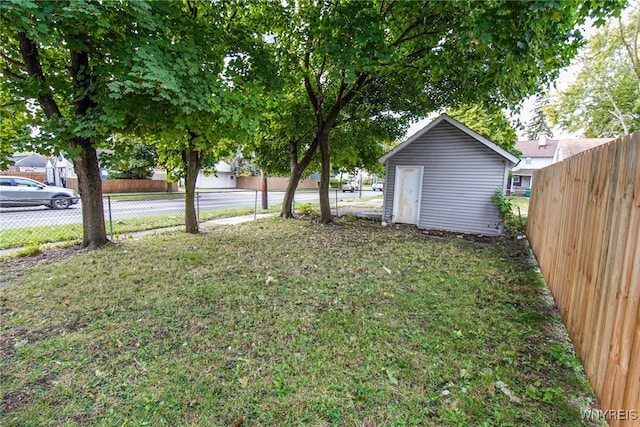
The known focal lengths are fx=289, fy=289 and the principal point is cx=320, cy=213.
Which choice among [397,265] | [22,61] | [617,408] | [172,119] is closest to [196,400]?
[617,408]

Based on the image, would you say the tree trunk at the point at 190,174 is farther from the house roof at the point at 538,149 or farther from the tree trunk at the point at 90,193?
the house roof at the point at 538,149

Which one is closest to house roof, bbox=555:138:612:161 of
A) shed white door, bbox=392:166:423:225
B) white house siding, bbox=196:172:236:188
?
shed white door, bbox=392:166:423:225

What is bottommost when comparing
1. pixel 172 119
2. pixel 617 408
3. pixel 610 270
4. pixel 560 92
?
pixel 617 408

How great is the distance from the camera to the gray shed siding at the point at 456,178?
29.3ft

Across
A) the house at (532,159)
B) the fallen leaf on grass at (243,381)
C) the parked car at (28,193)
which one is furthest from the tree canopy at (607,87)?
the parked car at (28,193)

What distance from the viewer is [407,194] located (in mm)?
10164

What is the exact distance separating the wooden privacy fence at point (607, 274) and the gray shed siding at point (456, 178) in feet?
20.1

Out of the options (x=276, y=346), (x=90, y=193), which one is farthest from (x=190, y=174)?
(x=276, y=346)

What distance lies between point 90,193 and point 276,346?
509 centimetres

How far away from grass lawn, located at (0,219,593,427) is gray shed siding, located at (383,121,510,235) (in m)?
4.43

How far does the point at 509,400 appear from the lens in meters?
2.15

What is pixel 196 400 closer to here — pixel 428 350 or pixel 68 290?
pixel 428 350

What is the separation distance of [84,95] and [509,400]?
22.1ft

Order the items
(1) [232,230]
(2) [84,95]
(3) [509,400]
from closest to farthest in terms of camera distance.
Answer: (3) [509,400] < (2) [84,95] < (1) [232,230]
